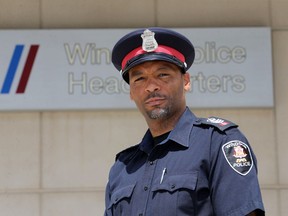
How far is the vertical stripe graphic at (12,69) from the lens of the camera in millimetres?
6043

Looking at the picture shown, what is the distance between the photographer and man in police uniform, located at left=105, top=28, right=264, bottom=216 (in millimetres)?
1945

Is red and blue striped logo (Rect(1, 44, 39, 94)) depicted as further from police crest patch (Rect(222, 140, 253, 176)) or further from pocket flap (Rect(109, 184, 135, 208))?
police crest patch (Rect(222, 140, 253, 176))

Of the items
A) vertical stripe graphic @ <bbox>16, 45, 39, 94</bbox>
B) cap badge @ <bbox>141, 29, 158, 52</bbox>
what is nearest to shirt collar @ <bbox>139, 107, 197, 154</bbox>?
cap badge @ <bbox>141, 29, 158, 52</bbox>

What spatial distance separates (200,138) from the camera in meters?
2.07

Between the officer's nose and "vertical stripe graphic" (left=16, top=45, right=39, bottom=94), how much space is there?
4.04m

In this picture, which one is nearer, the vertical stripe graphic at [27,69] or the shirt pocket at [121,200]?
the shirt pocket at [121,200]

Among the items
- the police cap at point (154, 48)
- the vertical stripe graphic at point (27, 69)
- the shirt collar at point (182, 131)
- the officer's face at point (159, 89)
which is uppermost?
the vertical stripe graphic at point (27, 69)

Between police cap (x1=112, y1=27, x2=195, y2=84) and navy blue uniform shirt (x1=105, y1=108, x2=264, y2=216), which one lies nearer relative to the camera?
navy blue uniform shirt (x1=105, y1=108, x2=264, y2=216)

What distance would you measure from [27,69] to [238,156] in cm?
437

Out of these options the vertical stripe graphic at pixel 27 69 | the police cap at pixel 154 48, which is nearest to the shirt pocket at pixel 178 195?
the police cap at pixel 154 48

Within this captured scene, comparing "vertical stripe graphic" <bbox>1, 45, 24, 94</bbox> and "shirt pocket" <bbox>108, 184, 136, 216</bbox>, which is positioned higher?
"vertical stripe graphic" <bbox>1, 45, 24, 94</bbox>

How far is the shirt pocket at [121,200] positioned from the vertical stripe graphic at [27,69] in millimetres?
3987

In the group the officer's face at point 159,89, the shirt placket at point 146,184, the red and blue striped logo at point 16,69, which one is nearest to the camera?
the shirt placket at point 146,184

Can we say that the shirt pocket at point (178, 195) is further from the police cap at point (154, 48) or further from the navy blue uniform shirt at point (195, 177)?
the police cap at point (154, 48)
